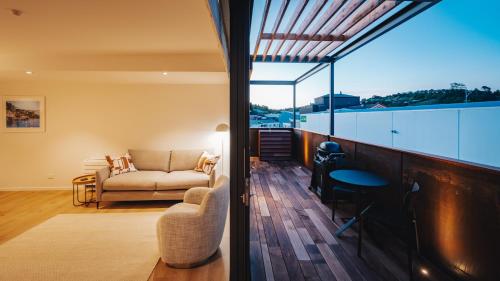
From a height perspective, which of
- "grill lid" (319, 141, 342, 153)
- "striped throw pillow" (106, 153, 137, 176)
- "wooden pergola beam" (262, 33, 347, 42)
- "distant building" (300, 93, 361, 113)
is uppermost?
"wooden pergola beam" (262, 33, 347, 42)

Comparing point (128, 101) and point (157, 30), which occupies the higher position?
point (157, 30)

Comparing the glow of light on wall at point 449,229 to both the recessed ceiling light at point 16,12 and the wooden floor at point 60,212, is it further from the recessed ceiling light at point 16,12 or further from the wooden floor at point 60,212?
the recessed ceiling light at point 16,12

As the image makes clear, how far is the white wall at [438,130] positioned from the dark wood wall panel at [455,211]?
0.63 metres

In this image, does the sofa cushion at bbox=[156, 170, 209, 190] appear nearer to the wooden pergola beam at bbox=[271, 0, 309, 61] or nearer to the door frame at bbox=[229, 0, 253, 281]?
the wooden pergola beam at bbox=[271, 0, 309, 61]

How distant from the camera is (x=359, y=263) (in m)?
2.22

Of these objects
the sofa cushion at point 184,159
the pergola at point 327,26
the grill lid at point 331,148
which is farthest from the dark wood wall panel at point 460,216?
the sofa cushion at point 184,159

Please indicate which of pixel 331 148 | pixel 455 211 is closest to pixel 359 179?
pixel 455 211

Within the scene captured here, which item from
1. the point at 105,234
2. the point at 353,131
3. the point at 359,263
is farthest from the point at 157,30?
the point at 353,131

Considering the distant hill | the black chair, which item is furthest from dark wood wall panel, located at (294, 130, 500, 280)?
the distant hill

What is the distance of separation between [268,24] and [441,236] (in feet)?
11.2

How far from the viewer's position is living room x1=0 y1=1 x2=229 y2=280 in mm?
2344

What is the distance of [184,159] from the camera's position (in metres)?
4.68

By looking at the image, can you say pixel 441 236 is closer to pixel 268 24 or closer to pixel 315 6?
pixel 315 6

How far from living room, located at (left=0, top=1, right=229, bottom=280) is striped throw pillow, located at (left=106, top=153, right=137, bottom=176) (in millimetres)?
46
